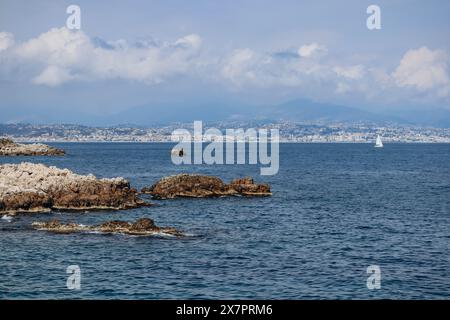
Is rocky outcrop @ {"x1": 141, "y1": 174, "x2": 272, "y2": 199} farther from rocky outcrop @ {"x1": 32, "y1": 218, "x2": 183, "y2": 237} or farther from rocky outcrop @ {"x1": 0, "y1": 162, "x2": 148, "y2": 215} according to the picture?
rocky outcrop @ {"x1": 32, "y1": 218, "x2": 183, "y2": 237}

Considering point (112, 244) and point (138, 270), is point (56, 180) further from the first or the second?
point (138, 270)

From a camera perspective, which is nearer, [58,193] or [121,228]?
[121,228]

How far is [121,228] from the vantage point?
5156 cm

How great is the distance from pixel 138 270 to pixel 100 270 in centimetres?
269

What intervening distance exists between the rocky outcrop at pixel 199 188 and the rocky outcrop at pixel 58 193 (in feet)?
29.2

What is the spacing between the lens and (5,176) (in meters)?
74.4

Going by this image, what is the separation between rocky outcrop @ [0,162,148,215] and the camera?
64.1m

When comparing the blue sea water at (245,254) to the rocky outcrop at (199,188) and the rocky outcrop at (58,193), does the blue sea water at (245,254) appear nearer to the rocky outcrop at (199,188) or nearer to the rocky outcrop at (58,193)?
the rocky outcrop at (58,193)

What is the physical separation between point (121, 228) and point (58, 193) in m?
20.7

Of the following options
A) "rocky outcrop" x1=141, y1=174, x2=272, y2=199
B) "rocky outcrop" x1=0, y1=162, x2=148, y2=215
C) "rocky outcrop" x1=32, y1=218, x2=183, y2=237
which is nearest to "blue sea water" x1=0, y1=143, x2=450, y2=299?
"rocky outcrop" x1=32, y1=218, x2=183, y2=237

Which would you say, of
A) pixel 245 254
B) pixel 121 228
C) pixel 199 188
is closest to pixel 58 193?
pixel 121 228

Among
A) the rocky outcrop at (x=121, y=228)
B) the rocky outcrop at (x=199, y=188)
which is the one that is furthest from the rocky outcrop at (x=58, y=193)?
the rocky outcrop at (x=121, y=228)

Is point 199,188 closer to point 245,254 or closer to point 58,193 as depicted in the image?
point 58,193
